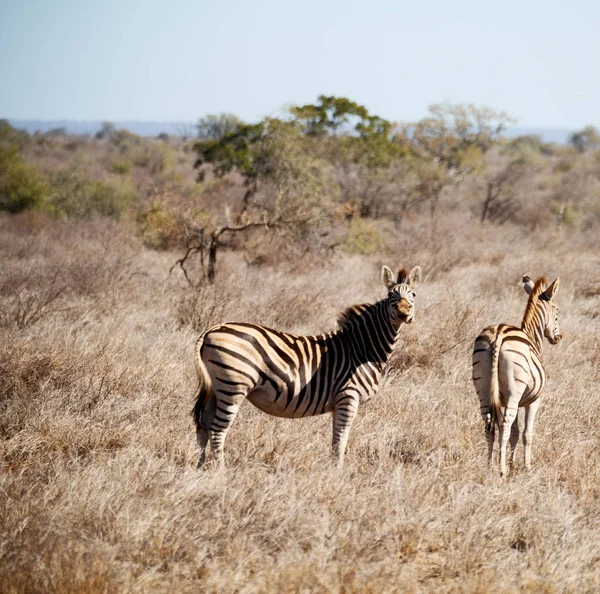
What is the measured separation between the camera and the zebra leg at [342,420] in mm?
5227

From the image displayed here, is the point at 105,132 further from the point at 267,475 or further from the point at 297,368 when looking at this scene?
the point at 267,475

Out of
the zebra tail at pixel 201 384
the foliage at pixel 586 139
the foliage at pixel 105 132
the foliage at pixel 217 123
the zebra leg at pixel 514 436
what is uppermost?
the foliage at pixel 586 139

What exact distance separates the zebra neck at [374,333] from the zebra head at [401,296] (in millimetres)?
94

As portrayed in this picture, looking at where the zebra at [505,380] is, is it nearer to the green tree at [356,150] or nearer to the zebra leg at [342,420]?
the zebra leg at [342,420]

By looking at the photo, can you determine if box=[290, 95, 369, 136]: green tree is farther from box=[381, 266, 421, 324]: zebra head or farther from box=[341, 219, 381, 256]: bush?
box=[381, 266, 421, 324]: zebra head

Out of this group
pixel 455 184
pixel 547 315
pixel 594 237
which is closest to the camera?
pixel 547 315

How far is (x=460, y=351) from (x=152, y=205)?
1044cm

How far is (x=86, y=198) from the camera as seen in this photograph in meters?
21.1

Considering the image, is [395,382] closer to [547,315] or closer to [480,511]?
[547,315]

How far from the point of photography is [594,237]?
19.3 metres

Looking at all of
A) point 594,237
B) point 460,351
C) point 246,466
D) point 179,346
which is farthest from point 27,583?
point 594,237

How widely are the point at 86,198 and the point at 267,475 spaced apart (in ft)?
59.5

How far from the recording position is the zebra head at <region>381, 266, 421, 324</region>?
5324 millimetres

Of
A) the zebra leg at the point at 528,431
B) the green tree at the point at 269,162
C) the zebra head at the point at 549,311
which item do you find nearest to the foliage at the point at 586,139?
the green tree at the point at 269,162
